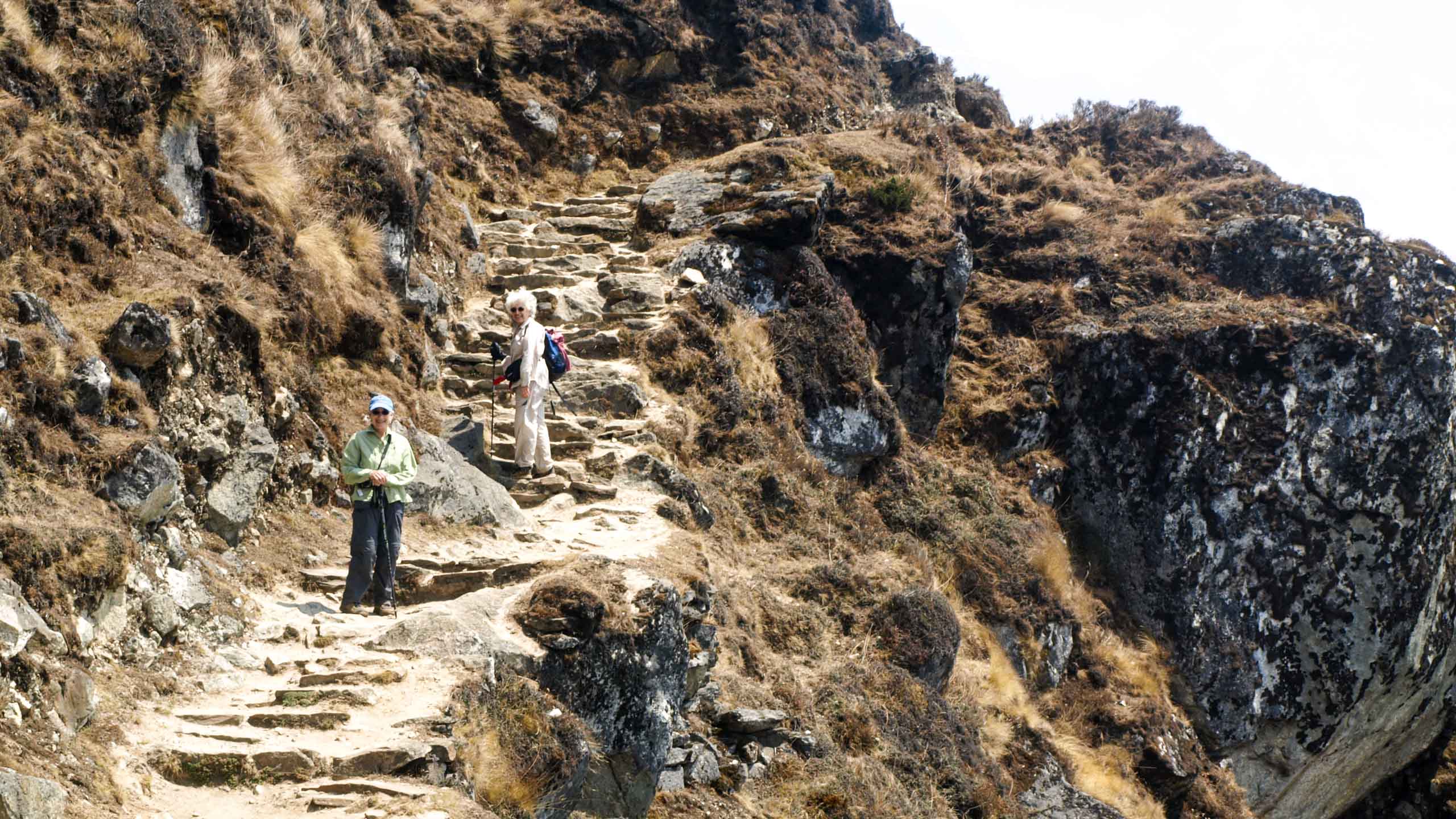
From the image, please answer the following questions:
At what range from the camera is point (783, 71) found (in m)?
24.2

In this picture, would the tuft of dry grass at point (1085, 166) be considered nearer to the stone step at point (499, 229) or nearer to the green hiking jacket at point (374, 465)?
the stone step at point (499, 229)

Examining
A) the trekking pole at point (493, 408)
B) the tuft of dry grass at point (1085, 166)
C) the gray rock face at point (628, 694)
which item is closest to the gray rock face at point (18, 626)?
the gray rock face at point (628, 694)

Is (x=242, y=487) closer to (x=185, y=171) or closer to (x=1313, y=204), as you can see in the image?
(x=185, y=171)

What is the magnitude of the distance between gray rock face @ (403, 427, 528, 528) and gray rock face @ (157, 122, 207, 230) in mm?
2753

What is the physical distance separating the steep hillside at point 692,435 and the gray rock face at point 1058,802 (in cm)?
5

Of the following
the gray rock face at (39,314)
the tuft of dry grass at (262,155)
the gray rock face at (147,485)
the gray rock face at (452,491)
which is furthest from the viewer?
the tuft of dry grass at (262,155)

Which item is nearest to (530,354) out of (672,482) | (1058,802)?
(672,482)

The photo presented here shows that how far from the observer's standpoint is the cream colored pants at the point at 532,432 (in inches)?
456

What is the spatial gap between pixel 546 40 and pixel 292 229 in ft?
36.9

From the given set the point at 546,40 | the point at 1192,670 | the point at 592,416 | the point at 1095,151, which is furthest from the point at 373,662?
the point at 1095,151

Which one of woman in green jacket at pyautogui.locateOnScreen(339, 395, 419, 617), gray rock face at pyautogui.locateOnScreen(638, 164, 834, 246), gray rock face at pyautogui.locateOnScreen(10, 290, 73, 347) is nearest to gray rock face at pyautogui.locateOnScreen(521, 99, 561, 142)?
gray rock face at pyautogui.locateOnScreen(638, 164, 834, 246)

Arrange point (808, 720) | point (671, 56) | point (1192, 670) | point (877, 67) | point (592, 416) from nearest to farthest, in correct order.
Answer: point (808, 720) < point (592, 416) < point (1192, 670) < point (671, 56) < point (877, 67)

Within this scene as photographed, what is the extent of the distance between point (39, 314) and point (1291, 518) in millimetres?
17650

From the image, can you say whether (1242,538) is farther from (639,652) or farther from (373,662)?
(373,662)
